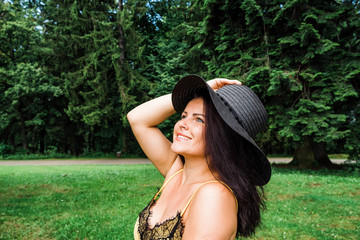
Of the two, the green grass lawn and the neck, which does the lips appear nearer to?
the neck

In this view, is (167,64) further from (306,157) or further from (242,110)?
(242,110)

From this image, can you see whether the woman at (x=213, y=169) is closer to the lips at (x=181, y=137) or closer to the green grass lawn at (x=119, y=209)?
the lips at (x=181, y=137)

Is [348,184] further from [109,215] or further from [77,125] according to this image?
[77,125]

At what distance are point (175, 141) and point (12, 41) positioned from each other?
27472 mm

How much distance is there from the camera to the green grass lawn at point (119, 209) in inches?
175

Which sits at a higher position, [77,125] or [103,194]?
[77,125]

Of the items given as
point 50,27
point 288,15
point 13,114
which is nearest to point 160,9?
point 50,27

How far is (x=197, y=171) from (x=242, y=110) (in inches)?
17.5

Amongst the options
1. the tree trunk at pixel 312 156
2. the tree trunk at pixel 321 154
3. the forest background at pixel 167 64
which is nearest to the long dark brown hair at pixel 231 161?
the forest background at pixel 167 64

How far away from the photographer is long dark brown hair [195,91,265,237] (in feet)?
Answer: 4.69

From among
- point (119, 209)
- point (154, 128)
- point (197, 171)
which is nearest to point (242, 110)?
point (197, 171)

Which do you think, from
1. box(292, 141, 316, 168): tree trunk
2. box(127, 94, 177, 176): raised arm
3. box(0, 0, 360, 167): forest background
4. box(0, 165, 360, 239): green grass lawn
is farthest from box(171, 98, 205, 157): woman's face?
box(292, 141, 316, 168): tree trunk

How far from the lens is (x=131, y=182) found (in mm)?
8703

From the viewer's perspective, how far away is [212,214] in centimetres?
120
